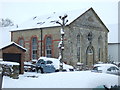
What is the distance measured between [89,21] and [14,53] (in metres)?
16.2

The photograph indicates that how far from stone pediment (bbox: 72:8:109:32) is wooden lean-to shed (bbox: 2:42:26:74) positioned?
11802 mm

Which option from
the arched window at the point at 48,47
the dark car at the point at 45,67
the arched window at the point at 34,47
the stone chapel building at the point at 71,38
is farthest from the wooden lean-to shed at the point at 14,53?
the arched window at the point at 34,47

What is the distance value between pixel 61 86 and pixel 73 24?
82.5ft

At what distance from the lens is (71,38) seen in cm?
3222

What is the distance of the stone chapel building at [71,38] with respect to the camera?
106 feet

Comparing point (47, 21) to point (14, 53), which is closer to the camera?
point (14, 53)

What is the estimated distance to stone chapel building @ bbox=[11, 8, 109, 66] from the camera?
32.4 metres

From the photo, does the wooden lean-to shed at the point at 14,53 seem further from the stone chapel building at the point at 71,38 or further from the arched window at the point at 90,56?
the arched window at the point at 90,56

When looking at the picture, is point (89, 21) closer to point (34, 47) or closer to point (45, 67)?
point (34, 47)

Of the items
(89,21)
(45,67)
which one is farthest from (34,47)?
(45,67)

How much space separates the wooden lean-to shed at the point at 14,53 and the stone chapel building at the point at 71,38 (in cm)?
954

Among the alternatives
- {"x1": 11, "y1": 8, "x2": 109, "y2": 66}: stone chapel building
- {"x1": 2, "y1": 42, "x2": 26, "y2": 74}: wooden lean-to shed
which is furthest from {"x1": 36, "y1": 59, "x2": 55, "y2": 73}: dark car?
{"x1": 11, "y1": 8, "x2": 109, "y2": 66}: stone chapel building

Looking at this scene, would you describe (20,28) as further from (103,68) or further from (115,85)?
(115,85)

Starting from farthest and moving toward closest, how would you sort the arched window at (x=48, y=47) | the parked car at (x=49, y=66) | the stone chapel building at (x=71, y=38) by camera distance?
the arched window at (x=48, y=47) → the stone chapel building at (x=71, y=38) → the parked car at (x=49, y=66)
